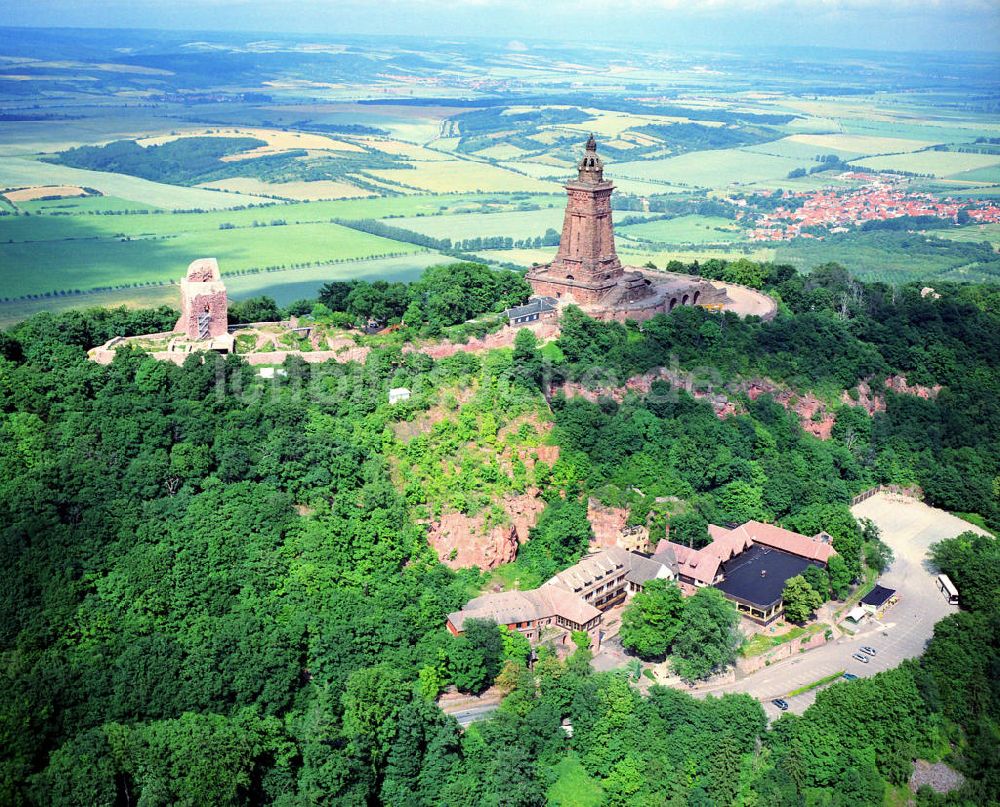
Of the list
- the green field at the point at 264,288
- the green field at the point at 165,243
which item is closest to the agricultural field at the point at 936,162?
the green field at the point at 165,243

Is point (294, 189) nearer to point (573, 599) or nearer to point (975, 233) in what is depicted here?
point (975, 233)

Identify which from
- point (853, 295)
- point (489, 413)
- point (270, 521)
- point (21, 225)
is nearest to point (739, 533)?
point (489, 413)

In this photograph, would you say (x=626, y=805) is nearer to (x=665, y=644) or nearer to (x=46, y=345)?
(x=665, y=644)

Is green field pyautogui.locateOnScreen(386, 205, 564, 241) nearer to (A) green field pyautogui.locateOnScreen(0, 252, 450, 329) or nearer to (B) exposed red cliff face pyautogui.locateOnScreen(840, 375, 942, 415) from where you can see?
(A) green field pyautogui.locateOnScreen(0, 252, 450, 329)

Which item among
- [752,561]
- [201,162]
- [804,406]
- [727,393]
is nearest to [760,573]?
[752,561]

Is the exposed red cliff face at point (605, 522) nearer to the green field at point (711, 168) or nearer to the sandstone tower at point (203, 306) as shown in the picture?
the sandstone tower at point (203, 306)
